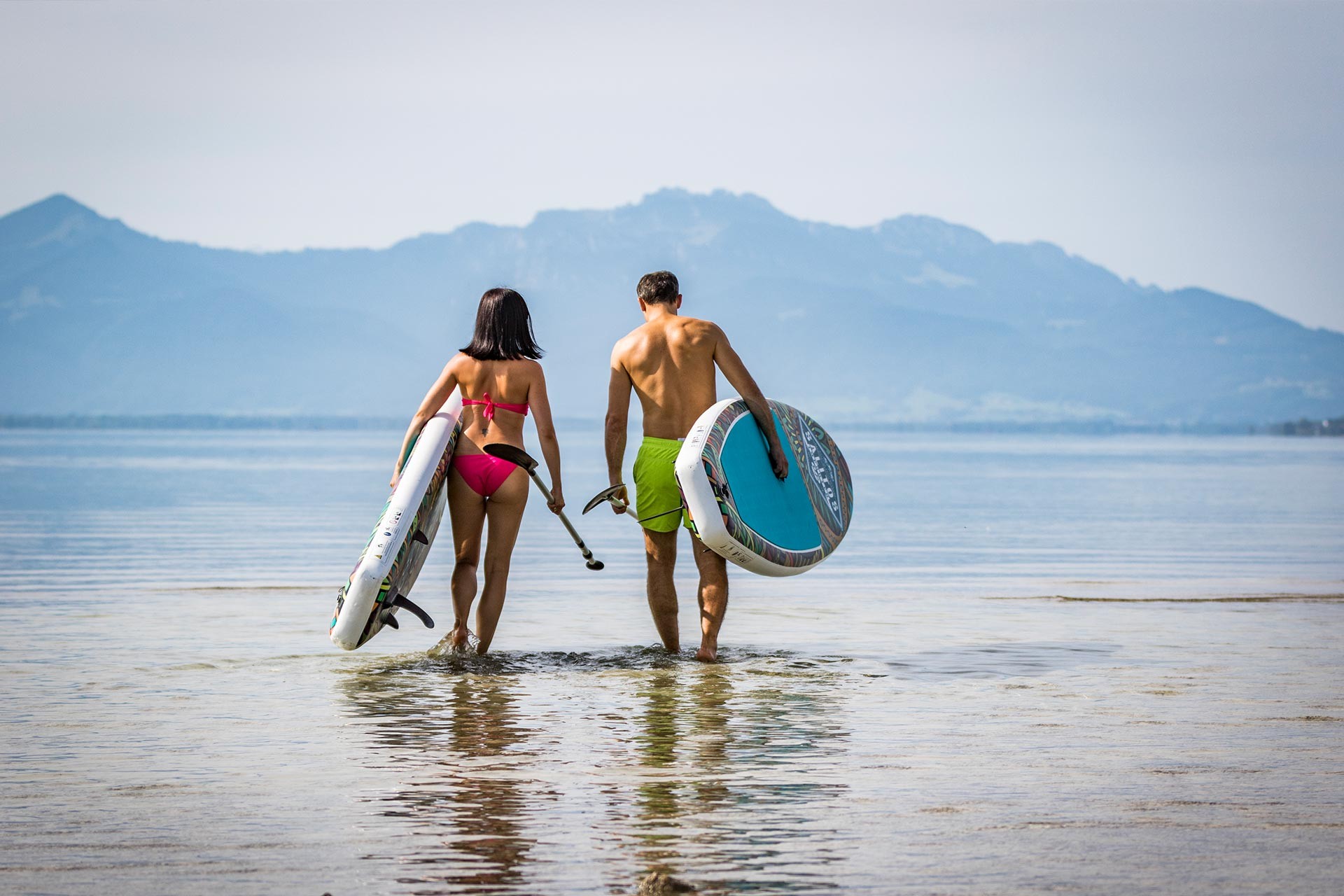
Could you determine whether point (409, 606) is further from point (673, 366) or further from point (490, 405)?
point (673, 366)

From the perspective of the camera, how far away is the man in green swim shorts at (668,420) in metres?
Result: 9.15

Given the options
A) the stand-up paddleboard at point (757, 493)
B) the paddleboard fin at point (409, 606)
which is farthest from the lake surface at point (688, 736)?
the stand-up paddleboard at point (757, 493)

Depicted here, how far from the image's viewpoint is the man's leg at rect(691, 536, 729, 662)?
29.9 ft

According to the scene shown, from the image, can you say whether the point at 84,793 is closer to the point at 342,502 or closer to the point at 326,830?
the point at 326,830

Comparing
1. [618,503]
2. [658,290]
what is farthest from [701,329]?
[618,503]

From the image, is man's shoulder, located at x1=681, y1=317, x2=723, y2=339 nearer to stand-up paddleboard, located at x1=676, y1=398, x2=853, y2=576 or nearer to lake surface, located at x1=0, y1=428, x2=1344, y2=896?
stand-up paddleboard, located at x1=676, y1=398, x2=853, y2=576

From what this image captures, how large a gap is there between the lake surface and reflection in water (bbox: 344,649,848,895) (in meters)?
0.02

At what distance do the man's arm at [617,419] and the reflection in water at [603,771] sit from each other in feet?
3.61

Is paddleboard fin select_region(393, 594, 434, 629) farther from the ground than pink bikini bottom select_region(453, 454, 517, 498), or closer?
closer

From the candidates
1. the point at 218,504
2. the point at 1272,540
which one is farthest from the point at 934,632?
the point at 218,504

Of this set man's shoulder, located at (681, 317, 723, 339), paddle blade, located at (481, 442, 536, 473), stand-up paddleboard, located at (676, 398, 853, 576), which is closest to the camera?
stand-up paddleboard, located at (676, 398, 853, 576)

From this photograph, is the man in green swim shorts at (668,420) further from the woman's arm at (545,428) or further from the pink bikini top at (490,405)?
the pink bikini top at (490,405)

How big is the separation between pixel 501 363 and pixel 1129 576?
804 cm

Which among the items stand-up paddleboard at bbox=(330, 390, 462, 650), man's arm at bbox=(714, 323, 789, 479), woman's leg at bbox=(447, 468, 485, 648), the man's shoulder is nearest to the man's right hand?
man's arm at bbox=(714, 323, 789, 479)
